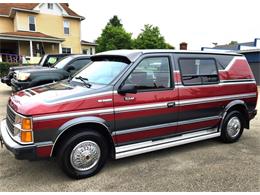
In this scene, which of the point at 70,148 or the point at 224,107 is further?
the point at 224,107

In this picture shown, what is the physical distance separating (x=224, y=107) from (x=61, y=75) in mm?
5630

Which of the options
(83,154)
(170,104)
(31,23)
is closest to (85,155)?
(83,154)

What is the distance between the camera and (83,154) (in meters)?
3.99

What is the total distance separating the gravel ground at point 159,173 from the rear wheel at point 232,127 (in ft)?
1.43

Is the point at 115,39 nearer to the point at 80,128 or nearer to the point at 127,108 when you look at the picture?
the point at 127,108

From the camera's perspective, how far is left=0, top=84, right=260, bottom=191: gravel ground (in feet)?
12.4

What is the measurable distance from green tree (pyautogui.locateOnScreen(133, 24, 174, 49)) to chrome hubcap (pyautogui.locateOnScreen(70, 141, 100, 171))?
37.6 meters

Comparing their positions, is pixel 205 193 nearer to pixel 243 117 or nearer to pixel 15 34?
pixel 243 117

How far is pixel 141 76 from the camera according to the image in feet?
14.7

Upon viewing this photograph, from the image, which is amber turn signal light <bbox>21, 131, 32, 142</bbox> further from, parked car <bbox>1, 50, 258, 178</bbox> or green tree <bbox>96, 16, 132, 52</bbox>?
green tree <bbox>96, 16, 132, 52</bbox>

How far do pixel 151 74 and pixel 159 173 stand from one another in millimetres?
1622

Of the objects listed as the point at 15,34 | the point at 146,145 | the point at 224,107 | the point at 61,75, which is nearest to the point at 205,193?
the point at 146,145

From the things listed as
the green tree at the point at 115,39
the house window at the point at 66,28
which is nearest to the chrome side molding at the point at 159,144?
the house window at the point at 66,28

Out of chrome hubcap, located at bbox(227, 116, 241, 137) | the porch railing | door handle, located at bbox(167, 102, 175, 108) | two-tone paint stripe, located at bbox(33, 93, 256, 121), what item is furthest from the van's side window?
the porch railing
